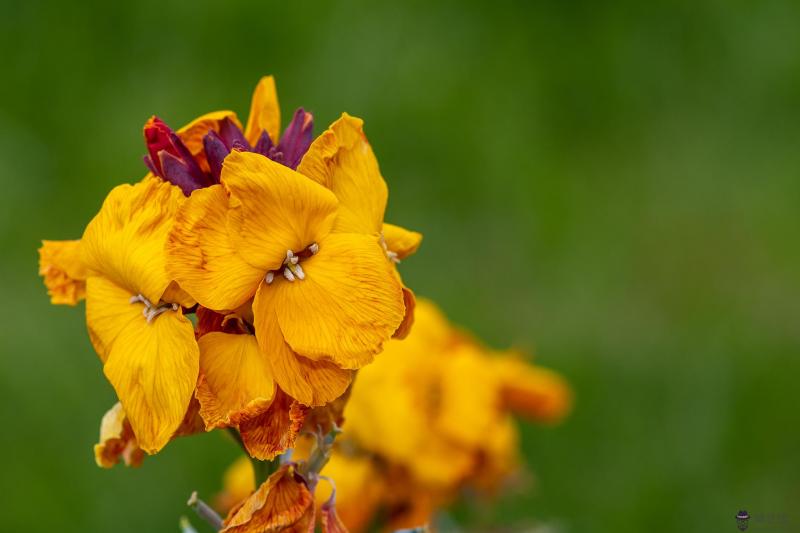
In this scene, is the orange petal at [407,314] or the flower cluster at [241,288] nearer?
the flower cluster at [241,288]

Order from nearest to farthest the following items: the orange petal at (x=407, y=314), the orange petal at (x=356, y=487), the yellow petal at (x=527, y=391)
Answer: the orange petal at (x=407, y=314) → the orange petal at (x=356, y=487) → the yellow petal at (x=527, y=391)

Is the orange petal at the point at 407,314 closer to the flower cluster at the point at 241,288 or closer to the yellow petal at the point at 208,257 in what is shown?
the flower cluster at the point at 241,288

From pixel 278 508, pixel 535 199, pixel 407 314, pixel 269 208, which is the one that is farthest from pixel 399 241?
pixel 535 199

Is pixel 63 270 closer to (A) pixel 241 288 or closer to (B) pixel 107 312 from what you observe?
(B) pixel 107 312

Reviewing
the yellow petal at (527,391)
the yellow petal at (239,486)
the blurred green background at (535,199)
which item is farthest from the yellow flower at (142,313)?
the blurred green background at (535,199)

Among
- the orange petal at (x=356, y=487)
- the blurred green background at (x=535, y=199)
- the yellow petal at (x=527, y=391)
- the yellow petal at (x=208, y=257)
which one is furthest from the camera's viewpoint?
the blurred green background at (x=535, y=199)

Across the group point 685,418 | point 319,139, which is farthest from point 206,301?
point 685,418

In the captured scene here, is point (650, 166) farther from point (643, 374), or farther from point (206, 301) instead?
point (206, 301)
